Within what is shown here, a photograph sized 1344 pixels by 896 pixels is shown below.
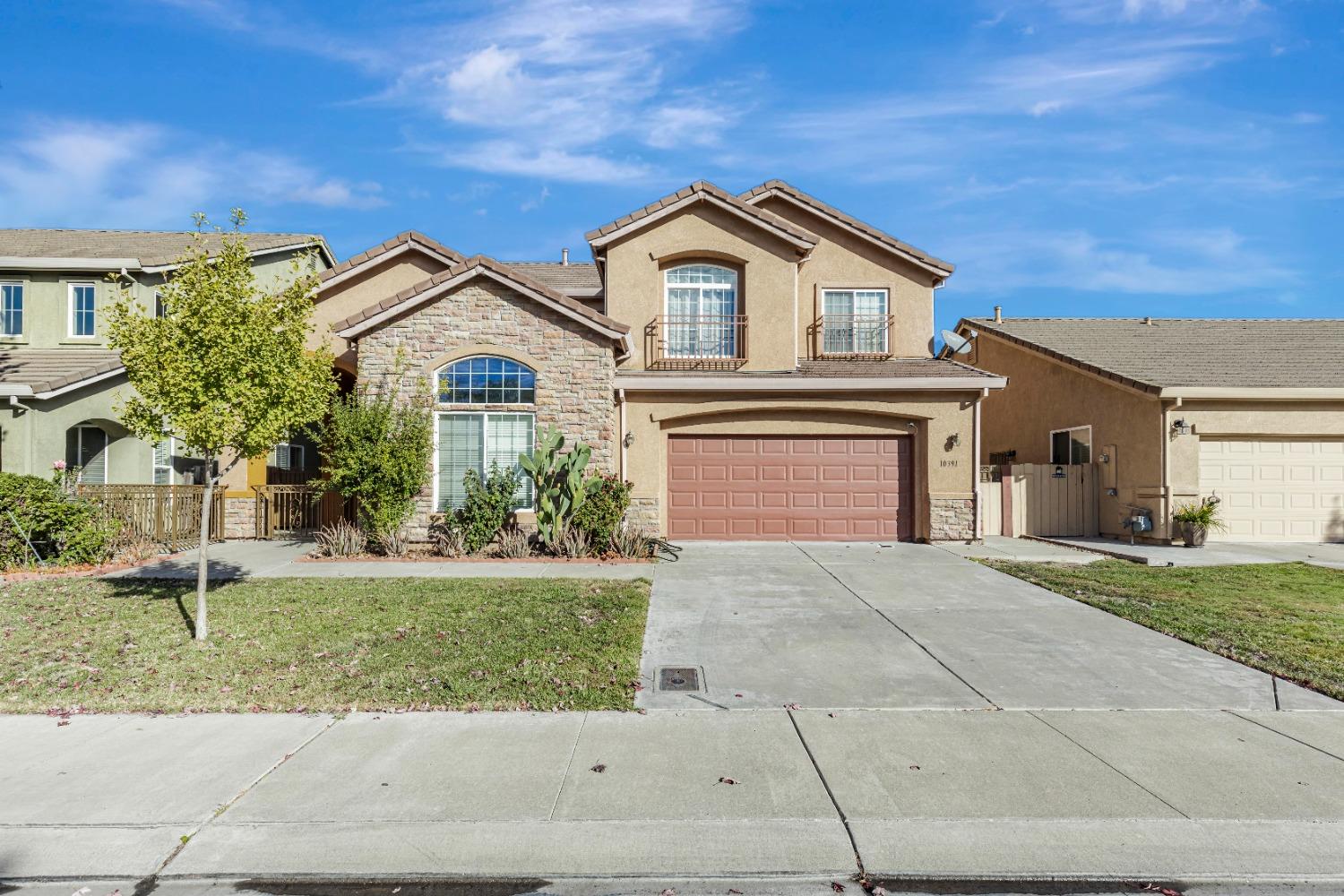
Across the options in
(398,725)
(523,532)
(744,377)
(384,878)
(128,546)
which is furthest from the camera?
(744,377)

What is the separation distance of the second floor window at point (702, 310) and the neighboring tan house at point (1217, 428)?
Answer: 807 centimetres

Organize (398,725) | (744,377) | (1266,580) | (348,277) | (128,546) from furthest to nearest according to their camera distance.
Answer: (348,277) < (744,377) < (128,546) < (1266,580) < (398,725)

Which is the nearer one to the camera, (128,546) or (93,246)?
(128,546)

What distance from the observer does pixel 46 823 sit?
13.1 ft

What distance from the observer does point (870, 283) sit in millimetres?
17812

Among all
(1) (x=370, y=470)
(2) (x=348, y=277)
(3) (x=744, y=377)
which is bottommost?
(1) (x=370, y=470)

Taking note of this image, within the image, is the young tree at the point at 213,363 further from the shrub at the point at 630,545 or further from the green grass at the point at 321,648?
the shrub at the point at 630,545

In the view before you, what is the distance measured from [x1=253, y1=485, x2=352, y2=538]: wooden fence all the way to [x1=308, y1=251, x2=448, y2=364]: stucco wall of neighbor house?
3.39m

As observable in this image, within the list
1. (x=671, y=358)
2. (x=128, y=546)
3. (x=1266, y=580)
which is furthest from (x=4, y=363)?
(x=1266, y=580)

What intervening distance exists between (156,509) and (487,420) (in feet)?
19.9

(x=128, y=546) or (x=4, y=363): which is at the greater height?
(x=4, y=363)

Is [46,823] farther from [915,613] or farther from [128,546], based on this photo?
[128,546]

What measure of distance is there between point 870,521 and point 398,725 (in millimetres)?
12344

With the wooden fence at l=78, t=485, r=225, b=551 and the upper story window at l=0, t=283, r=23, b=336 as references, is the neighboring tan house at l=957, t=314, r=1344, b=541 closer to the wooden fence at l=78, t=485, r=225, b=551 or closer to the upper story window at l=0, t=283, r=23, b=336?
the wooden fence at l=78, t=485, r=225, b=551
